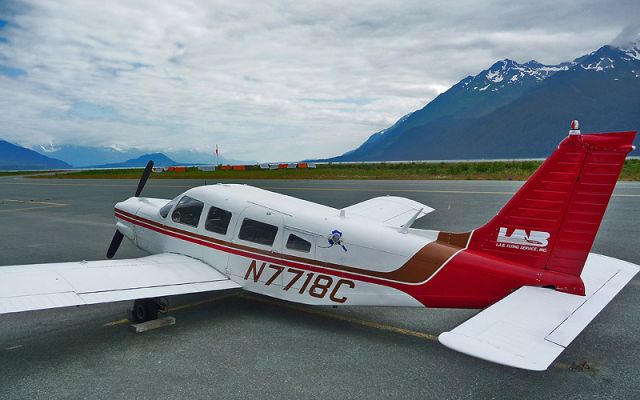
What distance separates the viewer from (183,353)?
6711 millimetres

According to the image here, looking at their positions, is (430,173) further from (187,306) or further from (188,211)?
(187,306)

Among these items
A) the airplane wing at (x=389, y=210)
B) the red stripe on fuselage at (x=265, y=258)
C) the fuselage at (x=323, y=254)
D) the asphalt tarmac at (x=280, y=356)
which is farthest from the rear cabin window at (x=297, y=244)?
the airplane wing at (x=389, y=210)

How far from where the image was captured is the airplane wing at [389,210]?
455 inches

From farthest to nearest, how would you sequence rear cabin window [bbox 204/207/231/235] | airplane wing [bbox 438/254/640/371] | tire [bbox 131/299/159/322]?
rear cabin window [bbox 204/207/231/235] → tire [bbox 131/299/159/322] → airplane wing [bbox 438/254/640/371]

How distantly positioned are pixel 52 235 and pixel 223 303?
11.6m

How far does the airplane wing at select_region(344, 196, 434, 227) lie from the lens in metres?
11.6

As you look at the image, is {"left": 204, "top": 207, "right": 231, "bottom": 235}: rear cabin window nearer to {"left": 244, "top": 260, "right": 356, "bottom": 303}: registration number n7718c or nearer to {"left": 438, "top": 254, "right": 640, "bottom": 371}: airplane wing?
{"left": 244, "top": 260, "right": 356, "bottom": 303}: registration number n7718c

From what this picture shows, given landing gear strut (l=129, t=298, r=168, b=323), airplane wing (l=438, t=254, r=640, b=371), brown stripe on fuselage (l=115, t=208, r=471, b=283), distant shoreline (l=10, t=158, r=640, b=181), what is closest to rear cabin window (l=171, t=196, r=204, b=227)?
landing gear strut (l=129, t=298, r=168, b=323)

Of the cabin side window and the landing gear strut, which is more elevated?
the cabin side window

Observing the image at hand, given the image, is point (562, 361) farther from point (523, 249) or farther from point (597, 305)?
point (523, 249)

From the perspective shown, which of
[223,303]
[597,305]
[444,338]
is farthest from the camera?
[223,303]

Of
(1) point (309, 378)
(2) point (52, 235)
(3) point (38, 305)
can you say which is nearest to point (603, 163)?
(1) point (309, 378)

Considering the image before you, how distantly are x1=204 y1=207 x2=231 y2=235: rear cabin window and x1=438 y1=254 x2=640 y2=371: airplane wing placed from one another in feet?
16.7

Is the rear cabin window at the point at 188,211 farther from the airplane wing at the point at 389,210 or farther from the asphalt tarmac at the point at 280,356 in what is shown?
the airplane wing at the point at 389,210
